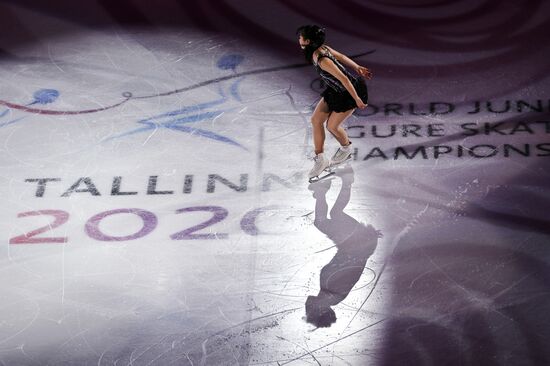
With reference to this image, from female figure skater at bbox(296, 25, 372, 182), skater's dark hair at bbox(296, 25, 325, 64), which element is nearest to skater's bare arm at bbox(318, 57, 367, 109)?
female figure skater at bbox(296, 25, 372, 182)

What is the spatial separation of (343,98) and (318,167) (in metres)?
0.57

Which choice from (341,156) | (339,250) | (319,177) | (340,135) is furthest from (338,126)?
(339,250)

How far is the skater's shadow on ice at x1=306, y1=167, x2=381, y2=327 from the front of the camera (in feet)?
21.2

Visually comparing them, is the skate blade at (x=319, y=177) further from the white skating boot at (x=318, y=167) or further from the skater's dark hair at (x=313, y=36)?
the skater's dark hair at (x=313, y=36)

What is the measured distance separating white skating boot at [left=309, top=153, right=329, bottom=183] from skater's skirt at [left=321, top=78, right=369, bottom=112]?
0.39 metres

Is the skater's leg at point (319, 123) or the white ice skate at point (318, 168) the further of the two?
the white ice skate at point (318, 168)

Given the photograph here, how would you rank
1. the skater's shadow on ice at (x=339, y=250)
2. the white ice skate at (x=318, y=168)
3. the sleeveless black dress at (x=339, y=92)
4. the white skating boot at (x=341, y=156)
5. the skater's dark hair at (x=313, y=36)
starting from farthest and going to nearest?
the white skating boot at (x=341, y=156) → the white ice skate at (x=318, y=168) → the sleeveless black dress at (x=339, y=92) → the skater's dark hair at (x=313, y=36) → the skater's shadow on ice at (x=339, y=250)

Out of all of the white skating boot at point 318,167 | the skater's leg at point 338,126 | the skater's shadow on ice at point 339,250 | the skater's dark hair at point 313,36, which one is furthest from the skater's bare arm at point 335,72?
the skater's shadow on ice at point 339,250

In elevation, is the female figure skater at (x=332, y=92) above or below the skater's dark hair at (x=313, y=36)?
below

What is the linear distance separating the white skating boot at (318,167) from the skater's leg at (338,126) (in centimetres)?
17

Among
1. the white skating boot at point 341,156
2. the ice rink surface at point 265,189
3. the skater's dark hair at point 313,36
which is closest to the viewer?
the ice rink surface at point 265,189

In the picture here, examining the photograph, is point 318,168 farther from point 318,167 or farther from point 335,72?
point 335,72

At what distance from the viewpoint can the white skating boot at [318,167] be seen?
7.56 metres

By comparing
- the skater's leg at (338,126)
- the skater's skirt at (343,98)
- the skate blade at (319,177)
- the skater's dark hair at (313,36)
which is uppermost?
the skater's dark hair at (313,36)
